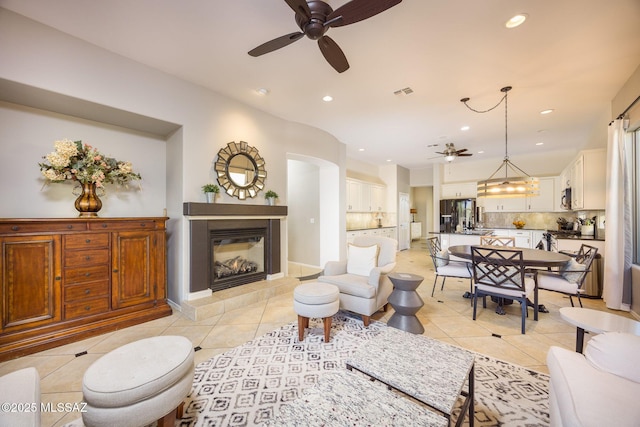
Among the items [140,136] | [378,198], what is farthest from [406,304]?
[378,198]

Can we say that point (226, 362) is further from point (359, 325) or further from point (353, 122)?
point (353, 122)

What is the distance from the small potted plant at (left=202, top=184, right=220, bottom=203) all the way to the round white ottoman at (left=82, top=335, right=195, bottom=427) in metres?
2.20

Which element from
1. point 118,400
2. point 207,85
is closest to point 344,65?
point 207,85

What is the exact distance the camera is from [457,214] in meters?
7.79

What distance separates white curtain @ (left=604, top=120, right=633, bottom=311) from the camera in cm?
318

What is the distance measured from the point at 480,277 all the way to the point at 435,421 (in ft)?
7.93

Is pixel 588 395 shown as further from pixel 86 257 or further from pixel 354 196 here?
pixel 354 196

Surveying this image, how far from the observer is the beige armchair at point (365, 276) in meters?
2.80

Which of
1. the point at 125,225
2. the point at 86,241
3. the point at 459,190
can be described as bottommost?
the point at 86,241

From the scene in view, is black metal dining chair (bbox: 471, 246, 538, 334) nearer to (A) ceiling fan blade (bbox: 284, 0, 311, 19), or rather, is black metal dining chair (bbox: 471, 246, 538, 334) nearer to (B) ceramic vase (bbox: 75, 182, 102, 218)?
(A) ceiling fan blade (bbox: 284, 0, 311, 19)

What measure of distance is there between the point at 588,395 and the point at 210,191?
12.4 feet

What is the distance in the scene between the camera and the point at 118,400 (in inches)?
46.9

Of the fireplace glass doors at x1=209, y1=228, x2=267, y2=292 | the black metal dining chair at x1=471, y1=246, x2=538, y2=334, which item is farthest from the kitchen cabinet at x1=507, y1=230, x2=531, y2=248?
the fireplace glass doors at x1=209, y1=228, x2=267, y2=292

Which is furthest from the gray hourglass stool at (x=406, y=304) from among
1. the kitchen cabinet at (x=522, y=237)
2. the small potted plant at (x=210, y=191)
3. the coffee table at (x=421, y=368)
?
the kitchen cabinet at (x=522, y=237)
